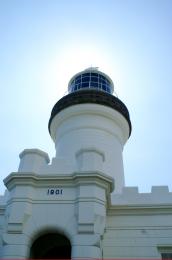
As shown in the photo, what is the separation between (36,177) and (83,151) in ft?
5.99

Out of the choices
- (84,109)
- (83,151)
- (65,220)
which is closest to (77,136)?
(84,109)

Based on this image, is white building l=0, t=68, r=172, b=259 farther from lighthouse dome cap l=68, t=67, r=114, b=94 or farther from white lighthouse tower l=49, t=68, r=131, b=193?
lighthouse dome cap l=68, t=67, r=114, b=94

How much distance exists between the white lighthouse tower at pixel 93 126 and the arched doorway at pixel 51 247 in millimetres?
3360

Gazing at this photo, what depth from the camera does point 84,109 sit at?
50.9 feet

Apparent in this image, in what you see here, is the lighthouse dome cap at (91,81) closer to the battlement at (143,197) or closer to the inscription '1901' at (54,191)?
the battlement at (143,197)

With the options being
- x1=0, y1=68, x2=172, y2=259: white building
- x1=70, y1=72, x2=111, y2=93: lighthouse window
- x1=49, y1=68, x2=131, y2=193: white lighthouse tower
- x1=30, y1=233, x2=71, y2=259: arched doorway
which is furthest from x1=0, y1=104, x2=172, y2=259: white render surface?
x1=70, y1=72, x2=111, y2=93: lighthouse window

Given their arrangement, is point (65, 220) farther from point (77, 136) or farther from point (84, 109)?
point (84, 109)

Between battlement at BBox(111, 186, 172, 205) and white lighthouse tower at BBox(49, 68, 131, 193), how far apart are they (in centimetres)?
191

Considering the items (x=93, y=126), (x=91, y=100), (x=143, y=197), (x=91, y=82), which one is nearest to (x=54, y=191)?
(x=143, y=197)

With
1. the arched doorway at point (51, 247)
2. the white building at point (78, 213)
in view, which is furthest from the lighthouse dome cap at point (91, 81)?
the arched doorway at point (51, 247)

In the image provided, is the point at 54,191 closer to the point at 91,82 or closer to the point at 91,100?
the point at 91,100

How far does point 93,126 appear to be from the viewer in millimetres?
15000

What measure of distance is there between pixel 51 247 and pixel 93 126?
5861mm

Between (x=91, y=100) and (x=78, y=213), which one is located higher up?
(x=91, y=100)
